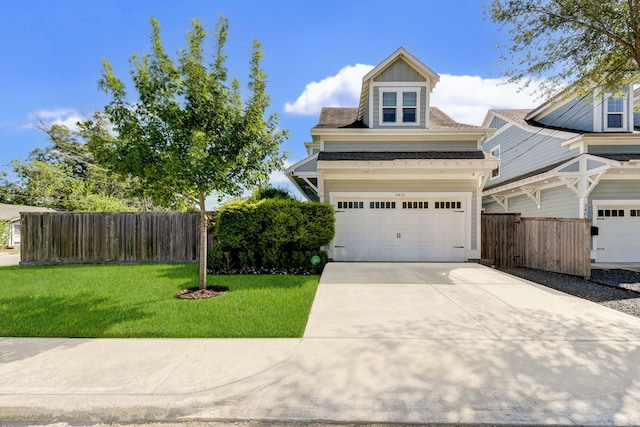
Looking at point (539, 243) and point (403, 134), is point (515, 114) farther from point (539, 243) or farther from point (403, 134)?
point (539, 243)

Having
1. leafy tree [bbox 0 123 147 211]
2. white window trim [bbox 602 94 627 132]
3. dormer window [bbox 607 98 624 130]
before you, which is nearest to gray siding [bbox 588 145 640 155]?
white window trim [bbox 602 94 627 132]

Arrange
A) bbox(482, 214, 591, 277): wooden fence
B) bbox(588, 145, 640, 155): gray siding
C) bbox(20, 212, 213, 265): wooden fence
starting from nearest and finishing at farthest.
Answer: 1. bbox(482, 214, 591, 277): wooden fence
2. bbox(20, 212, 213, 265): wooden fence
3. bbox(588, 145, 640, 155): gray siding

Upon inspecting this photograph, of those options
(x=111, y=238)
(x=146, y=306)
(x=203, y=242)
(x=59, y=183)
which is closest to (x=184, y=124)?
(x=203, y=242)

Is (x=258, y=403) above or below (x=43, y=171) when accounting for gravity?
below

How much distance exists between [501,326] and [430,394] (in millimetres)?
2232

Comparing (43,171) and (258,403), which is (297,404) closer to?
(258,403)

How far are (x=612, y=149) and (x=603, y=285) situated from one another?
6.36 meters

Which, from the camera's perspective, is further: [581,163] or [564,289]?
[581,163]

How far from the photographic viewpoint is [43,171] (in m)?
25.3

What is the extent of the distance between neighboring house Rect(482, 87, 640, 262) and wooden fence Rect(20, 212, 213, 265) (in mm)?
12793

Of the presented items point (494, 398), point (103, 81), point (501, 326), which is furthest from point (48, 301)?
point (501, 326)

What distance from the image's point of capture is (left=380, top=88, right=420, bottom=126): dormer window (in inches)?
421

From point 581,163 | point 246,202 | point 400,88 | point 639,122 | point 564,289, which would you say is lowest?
point 564,289

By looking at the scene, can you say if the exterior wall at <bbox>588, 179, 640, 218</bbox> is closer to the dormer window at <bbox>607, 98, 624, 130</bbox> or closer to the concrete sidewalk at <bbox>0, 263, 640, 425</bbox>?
the dormer window at <bbox>607, 98, 624, 130</bbox>
